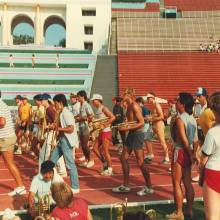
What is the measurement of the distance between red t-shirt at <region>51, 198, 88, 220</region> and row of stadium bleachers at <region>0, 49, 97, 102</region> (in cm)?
2492

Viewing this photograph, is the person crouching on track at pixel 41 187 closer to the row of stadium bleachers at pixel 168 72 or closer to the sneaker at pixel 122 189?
the sneaker at pixel 122 189

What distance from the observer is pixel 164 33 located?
157 feet

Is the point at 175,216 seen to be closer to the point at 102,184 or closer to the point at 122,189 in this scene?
the point at 122,189

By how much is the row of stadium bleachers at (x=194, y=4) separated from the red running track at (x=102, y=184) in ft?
155

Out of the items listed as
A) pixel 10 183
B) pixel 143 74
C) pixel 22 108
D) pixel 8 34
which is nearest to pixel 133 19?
pixel 8 34

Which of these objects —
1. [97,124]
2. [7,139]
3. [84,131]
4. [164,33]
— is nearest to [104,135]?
[97,124]

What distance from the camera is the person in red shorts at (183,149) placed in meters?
Result: 5.88

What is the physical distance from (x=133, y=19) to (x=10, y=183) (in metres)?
43.0

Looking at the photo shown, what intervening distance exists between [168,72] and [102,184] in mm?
24075

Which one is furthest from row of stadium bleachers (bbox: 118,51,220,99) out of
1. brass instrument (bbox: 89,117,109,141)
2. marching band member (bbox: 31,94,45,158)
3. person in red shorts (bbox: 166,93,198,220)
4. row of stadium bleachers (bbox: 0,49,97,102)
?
person in red shorts (bbox: 166,93,198,220)

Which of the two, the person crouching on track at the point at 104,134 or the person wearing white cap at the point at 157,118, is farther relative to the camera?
the person wearing white cap at the point at 157,118

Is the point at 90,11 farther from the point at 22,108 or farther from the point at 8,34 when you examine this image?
the point at 22,108

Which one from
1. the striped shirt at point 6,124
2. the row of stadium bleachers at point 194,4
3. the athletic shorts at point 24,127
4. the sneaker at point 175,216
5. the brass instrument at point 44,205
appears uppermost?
the row of stadium bleachers at point 194,4

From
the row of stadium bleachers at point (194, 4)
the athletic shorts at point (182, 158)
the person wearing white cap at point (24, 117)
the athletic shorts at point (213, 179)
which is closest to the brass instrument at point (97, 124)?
the person wearing white cap at point (24, 117)
